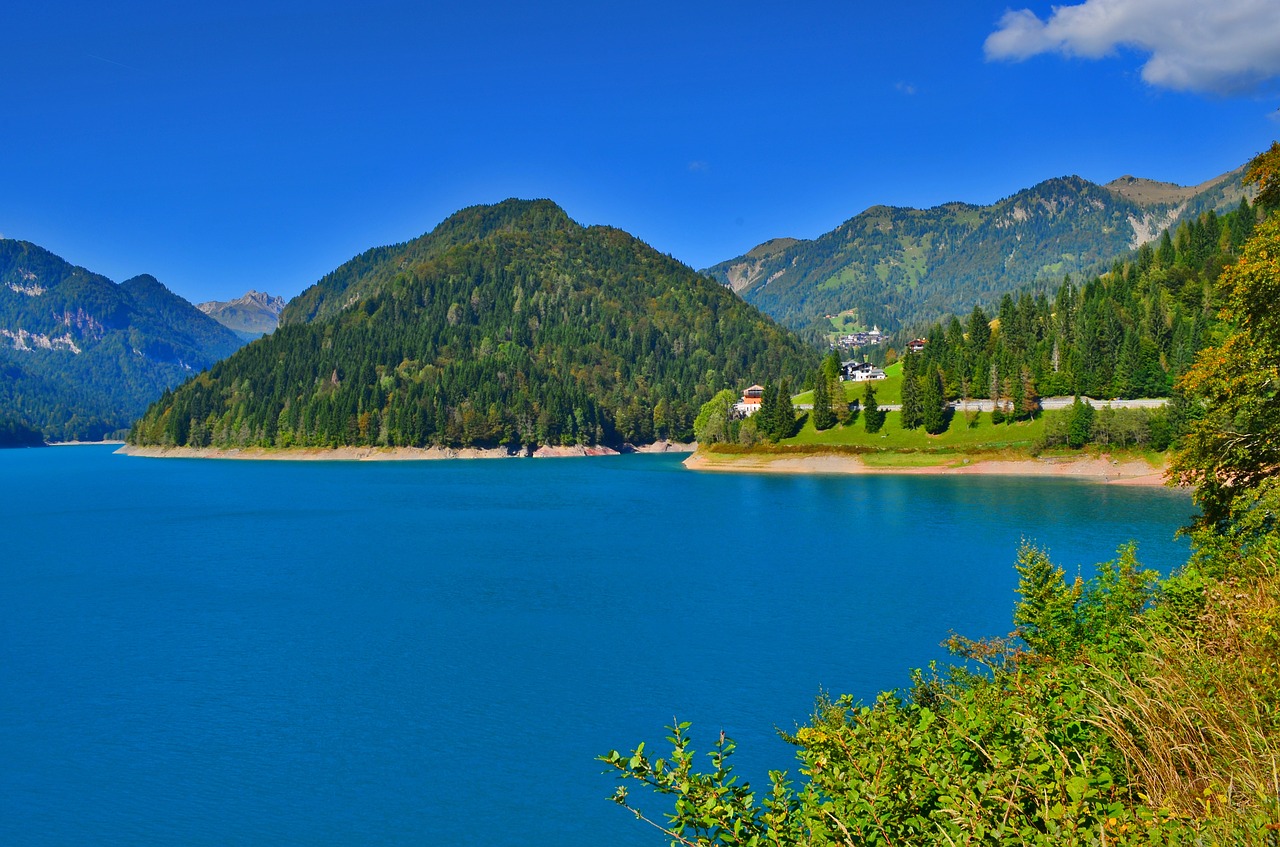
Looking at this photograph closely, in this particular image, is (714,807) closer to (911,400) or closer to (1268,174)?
(1268,174)

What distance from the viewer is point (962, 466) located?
114062 mm

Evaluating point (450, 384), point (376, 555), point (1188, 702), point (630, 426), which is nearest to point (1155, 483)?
point (376, 555)

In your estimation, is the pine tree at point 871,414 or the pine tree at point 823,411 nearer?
the pine tree at point 871,414

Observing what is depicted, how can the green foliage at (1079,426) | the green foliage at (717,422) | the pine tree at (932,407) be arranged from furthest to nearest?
the green foliage at (717,422)
the pine tree at (932,407)
the green foliage at (1079,426)

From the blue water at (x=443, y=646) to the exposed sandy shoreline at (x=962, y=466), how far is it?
25652 millimetres

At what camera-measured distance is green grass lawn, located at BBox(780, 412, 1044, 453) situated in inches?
4648

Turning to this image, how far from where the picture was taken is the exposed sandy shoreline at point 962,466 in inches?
4045

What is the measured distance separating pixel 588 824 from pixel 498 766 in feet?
14.2

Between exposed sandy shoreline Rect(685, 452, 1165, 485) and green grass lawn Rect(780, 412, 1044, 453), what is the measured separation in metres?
3.75

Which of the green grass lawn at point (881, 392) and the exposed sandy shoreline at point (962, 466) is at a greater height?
the green grass lawn at point (881, 392)

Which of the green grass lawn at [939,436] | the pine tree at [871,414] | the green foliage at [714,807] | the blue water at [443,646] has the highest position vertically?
the pine tree at [871,414]

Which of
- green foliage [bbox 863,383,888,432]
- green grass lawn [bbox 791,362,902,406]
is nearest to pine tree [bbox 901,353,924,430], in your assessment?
→ green foliage [bbox 863,383,888,432]

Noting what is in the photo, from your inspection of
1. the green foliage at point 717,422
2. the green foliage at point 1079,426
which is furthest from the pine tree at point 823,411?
the green foliage at point 1079,426

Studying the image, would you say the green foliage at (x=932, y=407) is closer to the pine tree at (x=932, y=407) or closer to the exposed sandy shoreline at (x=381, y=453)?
the pine tree at (x=932, y=407)
